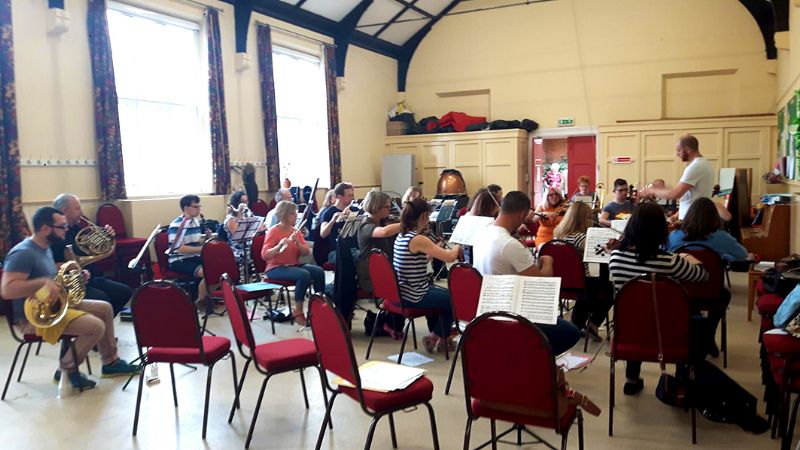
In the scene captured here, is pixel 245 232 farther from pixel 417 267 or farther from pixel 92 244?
pixel 417 267

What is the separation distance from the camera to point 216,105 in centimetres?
841

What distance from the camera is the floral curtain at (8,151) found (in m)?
5.95

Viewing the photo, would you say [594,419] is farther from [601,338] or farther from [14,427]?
[14,427]

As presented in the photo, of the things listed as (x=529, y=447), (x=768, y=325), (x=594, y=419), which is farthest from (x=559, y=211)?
(x=529, y=447)

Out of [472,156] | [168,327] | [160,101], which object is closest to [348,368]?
[168,327]

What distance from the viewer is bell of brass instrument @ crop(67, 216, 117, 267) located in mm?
4438

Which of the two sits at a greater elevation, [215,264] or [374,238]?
[374,238]

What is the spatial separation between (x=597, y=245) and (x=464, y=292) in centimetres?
106

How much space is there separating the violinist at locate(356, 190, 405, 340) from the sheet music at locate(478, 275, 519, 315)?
2077 millimetres

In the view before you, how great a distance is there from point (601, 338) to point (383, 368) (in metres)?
2.63

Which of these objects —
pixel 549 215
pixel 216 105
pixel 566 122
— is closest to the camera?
pixel 549 215

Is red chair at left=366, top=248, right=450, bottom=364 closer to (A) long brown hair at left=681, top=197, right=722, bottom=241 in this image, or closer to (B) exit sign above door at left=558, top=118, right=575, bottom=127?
(A) long brown hair at left=681, top=197, right=722, bottom=241

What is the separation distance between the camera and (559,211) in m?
6.38

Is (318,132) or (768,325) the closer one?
(768,325)
